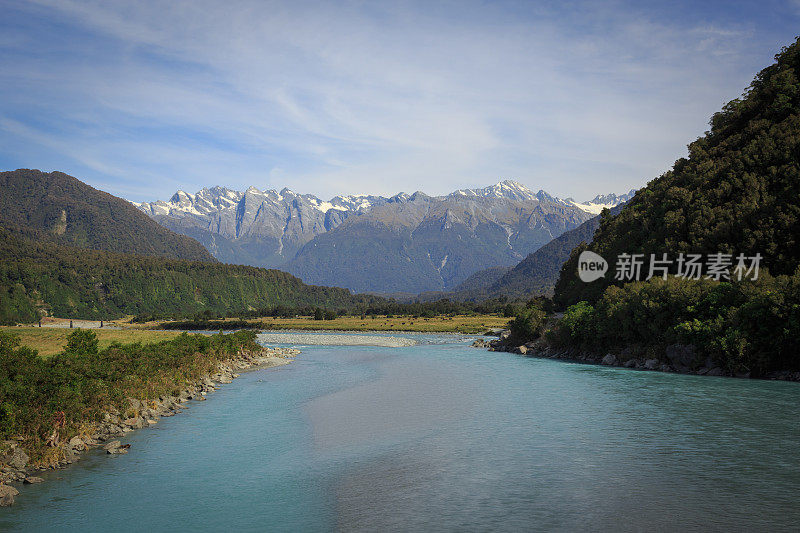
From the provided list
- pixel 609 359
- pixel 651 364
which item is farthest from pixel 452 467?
pixel 609 359

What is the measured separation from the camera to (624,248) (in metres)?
97.4

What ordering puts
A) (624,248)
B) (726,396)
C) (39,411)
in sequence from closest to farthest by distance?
(39,411) < (726,396) < (624,248)

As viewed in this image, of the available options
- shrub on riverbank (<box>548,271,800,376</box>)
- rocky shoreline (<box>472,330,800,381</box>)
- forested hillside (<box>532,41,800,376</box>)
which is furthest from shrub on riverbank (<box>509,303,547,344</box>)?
shrub on riverbank (<box>548,271,800,376</box>)

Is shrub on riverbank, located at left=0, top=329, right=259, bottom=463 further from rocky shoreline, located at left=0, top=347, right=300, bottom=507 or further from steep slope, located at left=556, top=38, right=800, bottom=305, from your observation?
steep slope, located at left=556, top=38, right=800, bottom=305

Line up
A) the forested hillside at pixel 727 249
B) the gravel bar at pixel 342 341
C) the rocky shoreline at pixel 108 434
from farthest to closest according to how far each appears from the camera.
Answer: the gravel bar at pixel 342 341, the forested hillside at pixel 727 249, the rocky shoreline at pixel 108 434

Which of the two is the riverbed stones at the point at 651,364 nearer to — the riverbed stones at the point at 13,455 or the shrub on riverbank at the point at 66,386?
the shrub on riverbank at the point at 66,386

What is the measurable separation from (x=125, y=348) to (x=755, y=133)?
88244 mm

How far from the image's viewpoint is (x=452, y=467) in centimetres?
2636

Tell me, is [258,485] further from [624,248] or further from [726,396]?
[624,248]

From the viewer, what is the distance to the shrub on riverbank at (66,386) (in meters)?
25.3

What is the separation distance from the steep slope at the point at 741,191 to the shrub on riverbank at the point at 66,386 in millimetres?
68317

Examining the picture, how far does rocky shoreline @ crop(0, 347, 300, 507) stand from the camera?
23547mm

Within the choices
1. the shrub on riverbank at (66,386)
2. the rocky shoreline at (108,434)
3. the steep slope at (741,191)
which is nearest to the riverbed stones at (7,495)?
the rocky shoreline at (108,434)

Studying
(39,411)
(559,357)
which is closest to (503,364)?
(559,357)
